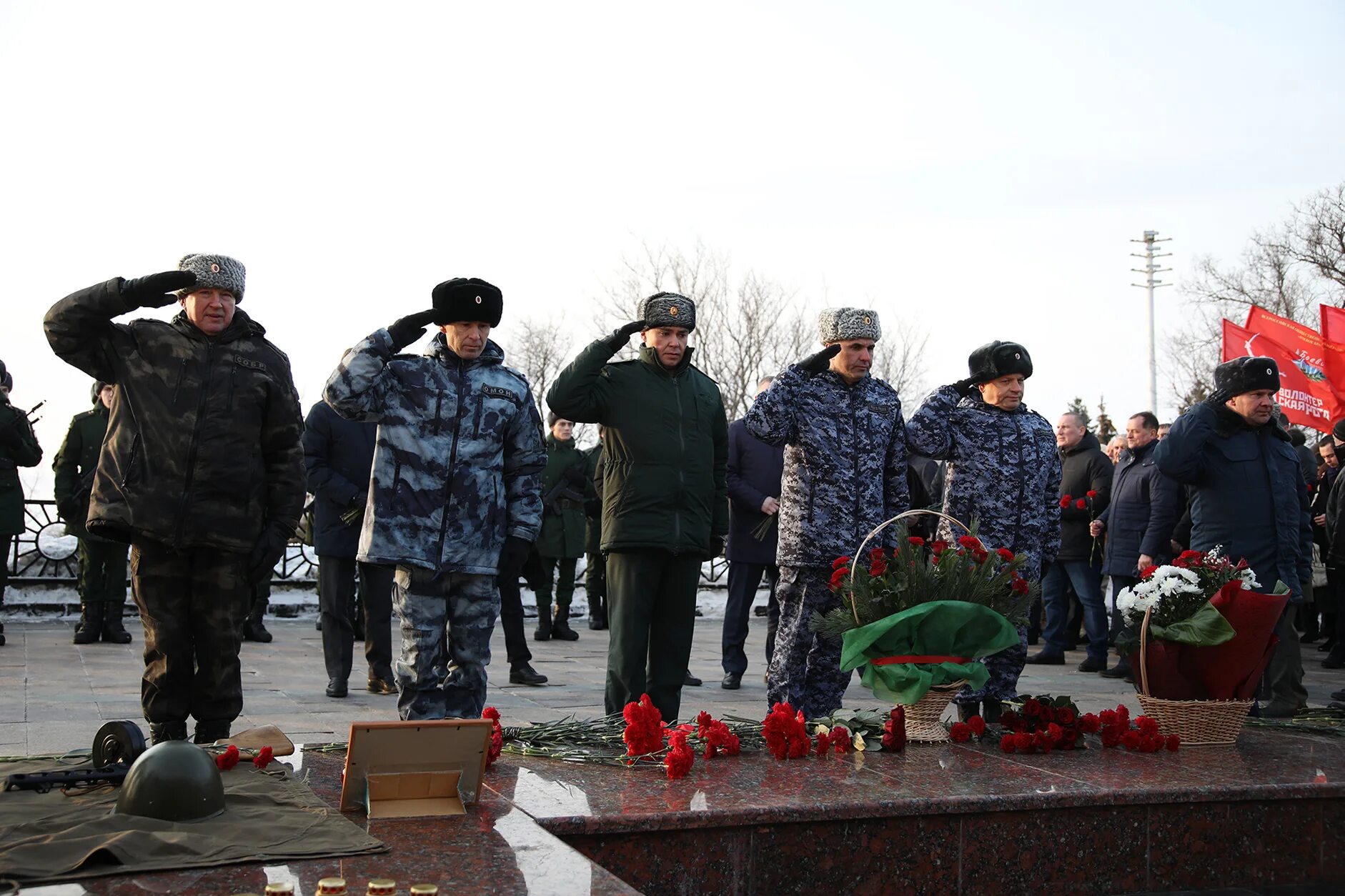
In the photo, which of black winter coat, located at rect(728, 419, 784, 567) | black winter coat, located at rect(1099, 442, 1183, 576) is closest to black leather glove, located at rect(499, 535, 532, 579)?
black winter coat, located at rect(728, 419, 784, 567)

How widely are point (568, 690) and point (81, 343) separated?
4232 millimetres

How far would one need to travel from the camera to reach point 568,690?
8.60m

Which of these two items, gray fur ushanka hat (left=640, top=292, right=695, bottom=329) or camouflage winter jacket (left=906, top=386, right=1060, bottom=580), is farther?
camouflage winter jacket (left=906, top=386, right=1060, bottom=580)

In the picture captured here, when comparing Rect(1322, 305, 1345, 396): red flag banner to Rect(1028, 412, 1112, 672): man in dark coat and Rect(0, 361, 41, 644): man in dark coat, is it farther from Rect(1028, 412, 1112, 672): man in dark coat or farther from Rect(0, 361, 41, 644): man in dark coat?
Rect(0, 361, 41, 644): man in dark coat

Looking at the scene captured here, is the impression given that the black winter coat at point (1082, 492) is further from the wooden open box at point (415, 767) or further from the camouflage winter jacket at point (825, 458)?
the wooden open box at point (415, 767)

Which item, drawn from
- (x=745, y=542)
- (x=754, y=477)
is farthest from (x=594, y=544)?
(x=754, y=477)

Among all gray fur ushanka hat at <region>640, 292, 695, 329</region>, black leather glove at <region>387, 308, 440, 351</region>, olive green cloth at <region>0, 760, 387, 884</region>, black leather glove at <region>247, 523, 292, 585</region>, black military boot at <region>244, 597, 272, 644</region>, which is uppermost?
gray fur ushanka hat at <region>640, 292, 695, 329</region>

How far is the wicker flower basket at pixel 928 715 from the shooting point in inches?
215

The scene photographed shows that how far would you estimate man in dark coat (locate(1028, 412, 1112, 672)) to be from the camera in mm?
10594

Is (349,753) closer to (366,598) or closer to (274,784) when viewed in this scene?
(274,784)

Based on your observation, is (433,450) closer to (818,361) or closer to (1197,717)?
(818,361)

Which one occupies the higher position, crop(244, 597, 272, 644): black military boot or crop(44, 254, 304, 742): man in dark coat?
crop(44, 254, 304, 742): man in dark coat

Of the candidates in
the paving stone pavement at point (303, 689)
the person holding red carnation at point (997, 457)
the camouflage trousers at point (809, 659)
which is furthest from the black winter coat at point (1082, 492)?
the camouflage trousers at point (809, 659)

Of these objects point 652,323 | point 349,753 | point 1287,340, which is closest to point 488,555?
point 652,323
